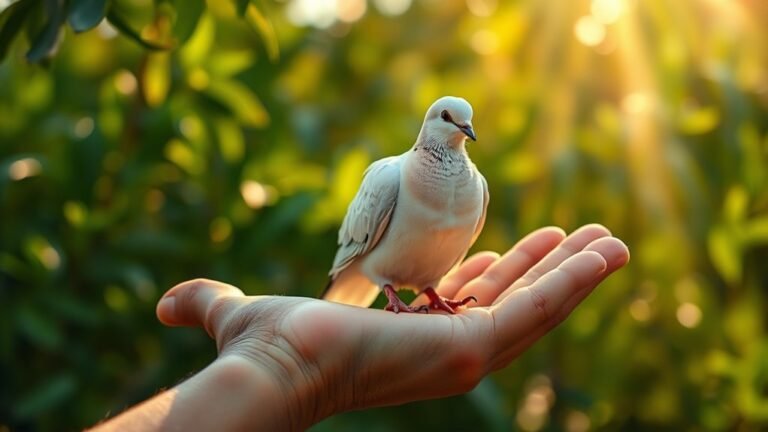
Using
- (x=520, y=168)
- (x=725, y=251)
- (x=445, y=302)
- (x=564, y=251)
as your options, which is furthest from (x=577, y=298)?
(x=725, y=251)

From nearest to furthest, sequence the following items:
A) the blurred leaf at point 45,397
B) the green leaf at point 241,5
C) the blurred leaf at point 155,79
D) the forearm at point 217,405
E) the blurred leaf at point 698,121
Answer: the forearm at point 217,405
the green leaf at point 241,5
the blurred leaf at point 45,397
the blurred leaf at point 155,79
the blurred leaf at point 698,121

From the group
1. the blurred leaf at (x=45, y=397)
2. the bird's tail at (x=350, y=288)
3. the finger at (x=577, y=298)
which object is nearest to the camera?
the finger at (x=577, y=298)

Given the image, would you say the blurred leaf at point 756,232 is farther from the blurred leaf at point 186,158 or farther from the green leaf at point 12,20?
the green leaf at point 12,20

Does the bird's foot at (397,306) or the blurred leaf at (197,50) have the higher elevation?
the blurred leaf at (197,50)

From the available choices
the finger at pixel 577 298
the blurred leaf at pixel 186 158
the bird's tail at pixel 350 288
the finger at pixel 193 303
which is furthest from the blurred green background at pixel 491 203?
the finger at pixel 577 298

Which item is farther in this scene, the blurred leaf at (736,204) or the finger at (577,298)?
the blurred leaf at (736,204)

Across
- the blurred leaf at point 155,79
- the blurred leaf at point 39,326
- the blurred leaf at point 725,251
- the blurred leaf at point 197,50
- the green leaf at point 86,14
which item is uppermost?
the green leaf at point 86,14

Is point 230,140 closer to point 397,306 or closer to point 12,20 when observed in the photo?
point 397,306
